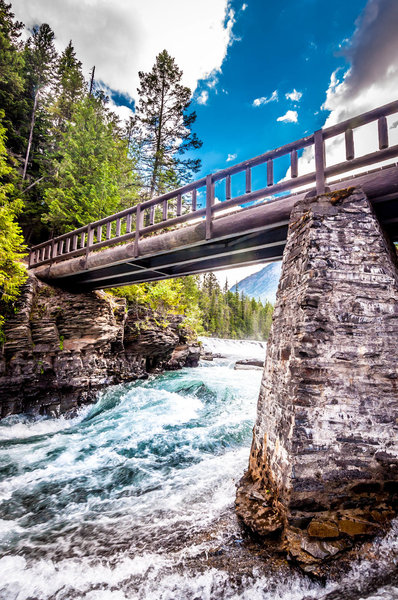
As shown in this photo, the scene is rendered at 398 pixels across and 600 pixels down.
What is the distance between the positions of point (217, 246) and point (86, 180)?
11336mm

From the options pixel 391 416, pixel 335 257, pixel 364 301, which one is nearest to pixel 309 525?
pixel 391 416

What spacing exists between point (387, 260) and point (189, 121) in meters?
18.9

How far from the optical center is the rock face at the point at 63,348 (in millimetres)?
8773

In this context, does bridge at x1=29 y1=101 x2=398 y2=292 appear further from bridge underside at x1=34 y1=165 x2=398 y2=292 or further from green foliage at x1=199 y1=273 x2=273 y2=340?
green foliage at x1=199 y1=273 x2=273 y2=340

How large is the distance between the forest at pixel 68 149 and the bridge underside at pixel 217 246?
7.65 ft

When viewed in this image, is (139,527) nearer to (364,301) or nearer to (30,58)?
(364,301)

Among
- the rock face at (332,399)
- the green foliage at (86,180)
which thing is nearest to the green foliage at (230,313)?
the green foliage at (86,180)

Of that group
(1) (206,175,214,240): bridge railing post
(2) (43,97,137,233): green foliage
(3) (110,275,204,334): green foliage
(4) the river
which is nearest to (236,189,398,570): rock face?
(4) the river

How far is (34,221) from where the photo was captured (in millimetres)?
18078

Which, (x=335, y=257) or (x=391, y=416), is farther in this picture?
(x=335, y=257)

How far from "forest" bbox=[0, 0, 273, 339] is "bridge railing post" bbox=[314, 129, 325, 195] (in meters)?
8.71

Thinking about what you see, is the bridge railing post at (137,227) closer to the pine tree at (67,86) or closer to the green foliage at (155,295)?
the green foliage at (155,295)

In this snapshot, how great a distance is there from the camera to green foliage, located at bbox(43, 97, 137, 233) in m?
13.0

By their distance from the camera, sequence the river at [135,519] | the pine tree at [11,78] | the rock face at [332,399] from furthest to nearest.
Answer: the pine tree at [11,78], the rock face at [332,399], the river at [135,519]
